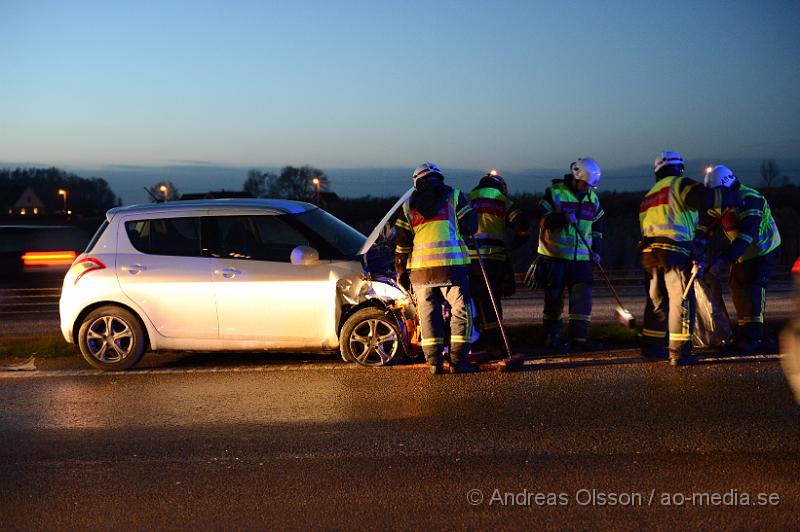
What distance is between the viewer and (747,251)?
8695mm

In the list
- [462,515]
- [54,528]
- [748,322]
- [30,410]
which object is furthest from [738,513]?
[30,410]

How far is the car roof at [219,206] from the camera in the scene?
879cm

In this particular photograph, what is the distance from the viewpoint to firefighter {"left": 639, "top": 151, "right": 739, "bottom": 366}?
7797 millimetres

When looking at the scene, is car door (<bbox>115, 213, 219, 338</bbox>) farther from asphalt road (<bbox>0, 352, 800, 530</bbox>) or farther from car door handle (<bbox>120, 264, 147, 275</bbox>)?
asphalt road (<bbox>0, 352, 800, 530</bbox>)

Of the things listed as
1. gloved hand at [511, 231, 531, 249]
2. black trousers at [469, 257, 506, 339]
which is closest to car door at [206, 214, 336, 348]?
black trousers at [469, 257, 506, 339]

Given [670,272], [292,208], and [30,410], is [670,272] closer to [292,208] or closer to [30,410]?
[292,208]

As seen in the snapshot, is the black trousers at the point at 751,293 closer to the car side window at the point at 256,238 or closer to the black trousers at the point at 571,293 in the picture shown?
the black trousers at the point at 571,293

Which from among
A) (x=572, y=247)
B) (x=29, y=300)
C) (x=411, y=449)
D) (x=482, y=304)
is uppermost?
(x=572, y=247)

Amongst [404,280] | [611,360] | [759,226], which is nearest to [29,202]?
[404,280]

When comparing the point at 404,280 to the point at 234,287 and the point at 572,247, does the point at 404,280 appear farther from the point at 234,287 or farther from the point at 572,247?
the point at 572,247

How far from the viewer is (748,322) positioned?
8562 mm

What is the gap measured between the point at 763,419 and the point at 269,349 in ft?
14.6

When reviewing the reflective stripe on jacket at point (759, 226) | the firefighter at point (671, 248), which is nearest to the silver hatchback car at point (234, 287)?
the firefighter at point (671, 248)

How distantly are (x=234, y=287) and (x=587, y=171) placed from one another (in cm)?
361
